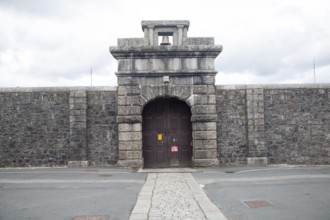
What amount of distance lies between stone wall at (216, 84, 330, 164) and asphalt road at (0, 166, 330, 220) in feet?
3.06

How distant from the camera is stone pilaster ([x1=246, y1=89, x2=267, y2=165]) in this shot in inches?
Result: 499

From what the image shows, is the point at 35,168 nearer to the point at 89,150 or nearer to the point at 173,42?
the point at 89,150

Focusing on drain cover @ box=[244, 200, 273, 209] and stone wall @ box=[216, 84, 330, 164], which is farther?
stone wall @ box=[216, 84, 330, 164]

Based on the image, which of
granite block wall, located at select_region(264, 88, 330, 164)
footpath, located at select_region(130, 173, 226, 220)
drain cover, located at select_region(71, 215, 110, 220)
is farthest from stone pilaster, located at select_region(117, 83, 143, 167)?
drain cover, located at select_region(71, 215, 110, 220)

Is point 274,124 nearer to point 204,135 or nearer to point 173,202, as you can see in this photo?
point 204,135

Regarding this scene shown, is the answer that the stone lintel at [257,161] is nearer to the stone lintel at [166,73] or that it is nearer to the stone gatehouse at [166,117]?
the stone gatehouse at [166,117]

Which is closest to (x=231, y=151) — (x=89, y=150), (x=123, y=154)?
(x=123, y=154)

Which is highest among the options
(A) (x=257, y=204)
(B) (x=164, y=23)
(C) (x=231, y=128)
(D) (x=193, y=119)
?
(B) (x=164, y=23)

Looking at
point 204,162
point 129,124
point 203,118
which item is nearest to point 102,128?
point 129,124

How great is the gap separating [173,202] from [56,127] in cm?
740

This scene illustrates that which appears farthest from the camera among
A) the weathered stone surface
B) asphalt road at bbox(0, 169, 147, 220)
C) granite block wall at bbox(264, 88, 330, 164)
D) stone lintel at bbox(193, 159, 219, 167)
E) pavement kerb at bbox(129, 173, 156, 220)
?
granite block wall at bbox(264, 88, 330, 164)

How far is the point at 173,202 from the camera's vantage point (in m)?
6.96

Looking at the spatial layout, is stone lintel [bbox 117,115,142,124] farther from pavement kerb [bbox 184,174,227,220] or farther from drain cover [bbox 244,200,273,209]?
drain cover [bbox 244,200,273,209]

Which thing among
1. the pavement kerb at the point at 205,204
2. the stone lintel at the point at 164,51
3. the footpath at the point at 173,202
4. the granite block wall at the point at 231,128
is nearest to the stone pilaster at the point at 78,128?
the stone lintel at the point at 164,51
